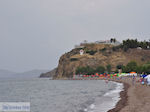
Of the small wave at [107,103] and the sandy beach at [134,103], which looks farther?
the small wave at [107,103]

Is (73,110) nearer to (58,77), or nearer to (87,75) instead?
(87,75)

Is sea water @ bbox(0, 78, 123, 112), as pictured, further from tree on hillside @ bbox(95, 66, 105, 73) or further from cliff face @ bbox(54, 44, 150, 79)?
cliff face @ bbox(54, 44, 150, 79)

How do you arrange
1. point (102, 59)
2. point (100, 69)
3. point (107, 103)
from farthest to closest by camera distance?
1. point (102, 59)
2. point (100, 69)
3. point (107, 103)

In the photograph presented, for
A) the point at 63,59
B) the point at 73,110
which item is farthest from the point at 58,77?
the point at 73,110

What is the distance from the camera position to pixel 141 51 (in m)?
157

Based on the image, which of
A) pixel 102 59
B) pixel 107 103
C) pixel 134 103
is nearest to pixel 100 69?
pixel 102 59

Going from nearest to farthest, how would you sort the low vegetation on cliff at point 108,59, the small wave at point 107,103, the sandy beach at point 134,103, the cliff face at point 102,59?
the sandy beach at point 134,103
the small wave at point 107,103
the low vegetation on cliff at point 108,59
the cliff face at point 102,59

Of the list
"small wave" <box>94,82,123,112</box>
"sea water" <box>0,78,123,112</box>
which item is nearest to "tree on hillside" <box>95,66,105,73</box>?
"sea water" <box>0,78,123,112</box>

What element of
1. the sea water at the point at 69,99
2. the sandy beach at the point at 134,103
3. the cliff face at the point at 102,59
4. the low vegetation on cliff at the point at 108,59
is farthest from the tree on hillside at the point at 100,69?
the sandy beach at the point at 134,103

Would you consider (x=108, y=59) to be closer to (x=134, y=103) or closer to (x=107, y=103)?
(x=107, y=103)

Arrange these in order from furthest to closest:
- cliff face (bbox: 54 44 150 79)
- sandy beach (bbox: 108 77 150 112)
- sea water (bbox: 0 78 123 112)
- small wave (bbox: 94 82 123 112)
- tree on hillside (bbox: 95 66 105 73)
→ 1. cliff face (bbox: 54 44 150 79)
2. tree on hillside (bbox: 95 66 105 73)
3. sea water (bbox: 0 78 123 112)
4. small wave (bbox: 94 82 123 112)
5. sandy beach (bbox: 108 77 150 112)

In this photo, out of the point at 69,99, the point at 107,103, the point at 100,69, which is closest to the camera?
the point at 107,103

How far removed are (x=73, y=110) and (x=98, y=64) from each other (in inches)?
5260

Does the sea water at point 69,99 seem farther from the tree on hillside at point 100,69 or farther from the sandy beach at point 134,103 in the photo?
the tree on hillside at point 100,69
